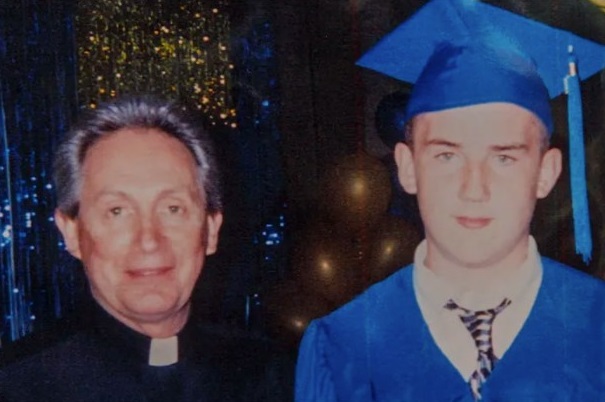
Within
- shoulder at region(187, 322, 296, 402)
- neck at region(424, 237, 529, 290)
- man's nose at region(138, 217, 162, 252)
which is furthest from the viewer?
neck at region(424, 237, 529, 290)

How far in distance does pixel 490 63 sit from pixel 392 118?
37 cm

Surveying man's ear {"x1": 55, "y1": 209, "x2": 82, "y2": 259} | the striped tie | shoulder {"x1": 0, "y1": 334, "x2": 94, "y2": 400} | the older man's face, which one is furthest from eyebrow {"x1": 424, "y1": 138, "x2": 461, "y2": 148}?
shoulder {"x1": 0, "y1": 334, "x2": 94, "y2": 400}

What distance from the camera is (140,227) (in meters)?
2.51

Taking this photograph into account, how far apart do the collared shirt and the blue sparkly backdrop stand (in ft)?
3.81

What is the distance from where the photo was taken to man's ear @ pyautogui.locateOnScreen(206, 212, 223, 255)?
2643 millimetres

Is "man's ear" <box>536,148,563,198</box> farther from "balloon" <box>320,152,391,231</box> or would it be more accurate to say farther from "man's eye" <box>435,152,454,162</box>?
"balloon" <box>320,152,391,231</box>

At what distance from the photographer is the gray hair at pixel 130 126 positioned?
260 cm

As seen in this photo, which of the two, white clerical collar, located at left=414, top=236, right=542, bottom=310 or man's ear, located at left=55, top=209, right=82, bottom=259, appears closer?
man's ear, located at left=55, top=209, right=82, bottom=259

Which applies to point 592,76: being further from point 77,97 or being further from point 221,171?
point 77,97

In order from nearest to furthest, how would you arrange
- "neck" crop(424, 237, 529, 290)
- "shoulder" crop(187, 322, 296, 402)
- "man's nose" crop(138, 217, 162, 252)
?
"man's nose" crop(138, 217, 162, 252), "shoulder" crop(187, 322, 296, 402), "neck" crop(424, 237, 529, 290)

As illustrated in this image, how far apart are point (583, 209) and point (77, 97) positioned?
70.5 inches

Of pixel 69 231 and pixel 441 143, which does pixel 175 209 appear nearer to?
pixel 69 231

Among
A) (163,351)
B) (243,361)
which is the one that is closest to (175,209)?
(163,351)

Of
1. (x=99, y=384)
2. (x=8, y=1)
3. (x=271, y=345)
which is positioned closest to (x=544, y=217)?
(x=271, y=345)
